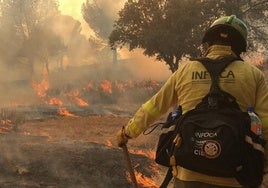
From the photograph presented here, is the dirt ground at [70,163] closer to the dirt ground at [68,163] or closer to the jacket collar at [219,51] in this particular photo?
the dirt ground at [68,163]

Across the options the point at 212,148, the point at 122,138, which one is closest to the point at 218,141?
the point at 212,148

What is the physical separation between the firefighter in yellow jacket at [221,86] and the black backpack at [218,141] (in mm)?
76

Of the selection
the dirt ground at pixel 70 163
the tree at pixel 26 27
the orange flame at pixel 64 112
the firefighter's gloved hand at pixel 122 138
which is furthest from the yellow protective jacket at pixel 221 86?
the tree at pixel 26 27

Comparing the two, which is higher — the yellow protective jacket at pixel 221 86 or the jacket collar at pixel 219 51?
the jacket collar at pixel 219 51

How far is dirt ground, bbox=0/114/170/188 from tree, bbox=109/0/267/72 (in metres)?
10.1

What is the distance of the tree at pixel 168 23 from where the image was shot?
2134 centimetres

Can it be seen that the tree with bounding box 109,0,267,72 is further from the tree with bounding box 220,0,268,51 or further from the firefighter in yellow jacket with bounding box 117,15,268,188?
the firefighter in yellow jacket with bounding box 117,15,268,188

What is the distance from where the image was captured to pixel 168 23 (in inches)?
866

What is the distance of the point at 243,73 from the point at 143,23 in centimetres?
1936

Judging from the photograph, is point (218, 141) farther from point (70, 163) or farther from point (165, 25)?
point (165, 25)

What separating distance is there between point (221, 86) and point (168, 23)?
1946cm

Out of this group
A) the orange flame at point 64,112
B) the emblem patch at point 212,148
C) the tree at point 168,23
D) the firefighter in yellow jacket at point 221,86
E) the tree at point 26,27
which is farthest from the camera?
the tree at point 26,27

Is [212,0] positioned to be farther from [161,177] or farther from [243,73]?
[243,73]

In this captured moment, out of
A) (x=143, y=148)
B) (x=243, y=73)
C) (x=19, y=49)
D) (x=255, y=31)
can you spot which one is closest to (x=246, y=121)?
(x=243, y=73)
